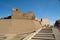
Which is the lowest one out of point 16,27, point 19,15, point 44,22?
point 16,27

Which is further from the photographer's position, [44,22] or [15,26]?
[44,22]

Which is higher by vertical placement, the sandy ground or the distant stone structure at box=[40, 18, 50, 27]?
the distant stone structure at box=[40, 18, 50, 27]

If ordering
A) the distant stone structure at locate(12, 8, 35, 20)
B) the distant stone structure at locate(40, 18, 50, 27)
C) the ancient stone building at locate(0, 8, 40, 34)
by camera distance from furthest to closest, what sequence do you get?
the distant stone structure at locate(40, 18, 50, 27)
the distant stone structure at locate(12, 8, 35, 20)
the ancient stone building at locate(0, 8, 40, 34)

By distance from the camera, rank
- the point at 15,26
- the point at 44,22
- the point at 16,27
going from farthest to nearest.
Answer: the point at 44,22 < the point at 15,26 < the point at 16,27

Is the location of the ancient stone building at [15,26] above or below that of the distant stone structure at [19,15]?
below

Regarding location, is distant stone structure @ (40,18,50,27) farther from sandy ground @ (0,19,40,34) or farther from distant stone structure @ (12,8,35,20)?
sandy ground @ (0,19,40,34)

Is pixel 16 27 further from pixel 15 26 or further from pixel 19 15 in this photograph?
pixel 19 15

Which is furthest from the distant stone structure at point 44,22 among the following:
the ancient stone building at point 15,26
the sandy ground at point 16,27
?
the sandy ground at point 16,27

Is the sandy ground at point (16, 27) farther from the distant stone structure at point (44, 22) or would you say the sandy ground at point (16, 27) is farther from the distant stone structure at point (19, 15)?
the distant stone structure at point (44, 22)

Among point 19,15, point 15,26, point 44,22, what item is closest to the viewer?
point 15,26

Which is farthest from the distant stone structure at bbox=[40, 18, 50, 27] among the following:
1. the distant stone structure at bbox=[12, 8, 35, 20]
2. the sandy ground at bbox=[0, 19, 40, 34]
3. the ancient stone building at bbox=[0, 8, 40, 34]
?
the sandy ground at bbox=[0, 19, 40, 34]

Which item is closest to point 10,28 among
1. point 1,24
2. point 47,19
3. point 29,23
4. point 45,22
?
point 1,24

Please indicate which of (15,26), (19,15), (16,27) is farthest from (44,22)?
(16,27)

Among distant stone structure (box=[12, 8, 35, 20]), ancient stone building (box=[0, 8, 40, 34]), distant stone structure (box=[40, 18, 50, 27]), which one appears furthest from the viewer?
distant stone structure (box=[40, 18, 50, 27])
